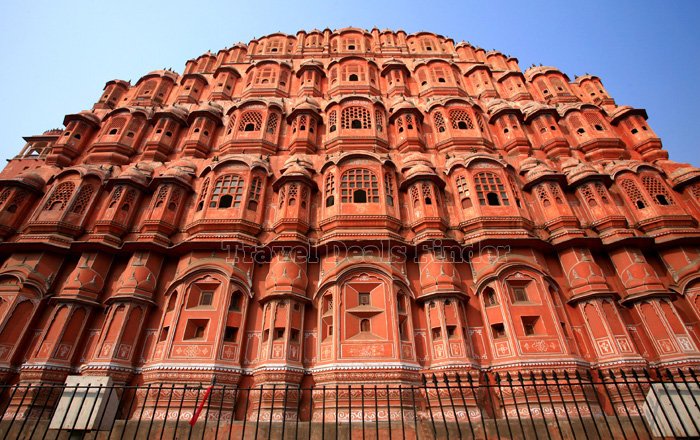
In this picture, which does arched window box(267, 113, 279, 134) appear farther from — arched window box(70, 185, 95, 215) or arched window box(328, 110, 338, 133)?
arched window box(70, 185, 95, 215)

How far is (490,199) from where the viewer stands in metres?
15.0

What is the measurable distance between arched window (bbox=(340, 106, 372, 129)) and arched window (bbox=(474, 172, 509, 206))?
6.30 metres

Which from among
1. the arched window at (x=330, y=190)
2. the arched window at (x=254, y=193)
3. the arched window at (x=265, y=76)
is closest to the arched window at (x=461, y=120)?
the arched window at (x=330, y=190)

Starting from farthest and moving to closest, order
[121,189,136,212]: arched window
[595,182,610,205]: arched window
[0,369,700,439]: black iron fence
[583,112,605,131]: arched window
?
[583,112,605,131]: arched window < [121,189,136,212]: arched window < [595,182,610,205]: arched window < [0,369,700,439]: black iron fence

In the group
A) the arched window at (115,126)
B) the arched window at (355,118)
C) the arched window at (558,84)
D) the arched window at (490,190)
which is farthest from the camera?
the arched window at (558,84)

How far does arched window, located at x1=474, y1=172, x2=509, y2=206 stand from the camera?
1473 cm

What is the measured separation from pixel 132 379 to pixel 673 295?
17.9m

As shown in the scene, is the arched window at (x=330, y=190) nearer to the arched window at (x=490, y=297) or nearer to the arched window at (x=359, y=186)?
the arched window at (x=359, y=186)

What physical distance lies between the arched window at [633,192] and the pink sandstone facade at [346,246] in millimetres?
79

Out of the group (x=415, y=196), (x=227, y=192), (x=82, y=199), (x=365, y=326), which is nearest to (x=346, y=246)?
(x=365, y=326)

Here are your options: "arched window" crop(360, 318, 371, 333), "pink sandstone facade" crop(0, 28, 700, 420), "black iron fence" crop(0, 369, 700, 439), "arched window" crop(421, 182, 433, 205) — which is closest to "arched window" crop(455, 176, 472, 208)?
"pink sandstone facade" crop(0, 28, 700, 420)

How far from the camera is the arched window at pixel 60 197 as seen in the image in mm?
15080

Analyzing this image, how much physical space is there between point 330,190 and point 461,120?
883 cm

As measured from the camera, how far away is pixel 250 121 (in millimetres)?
19234
